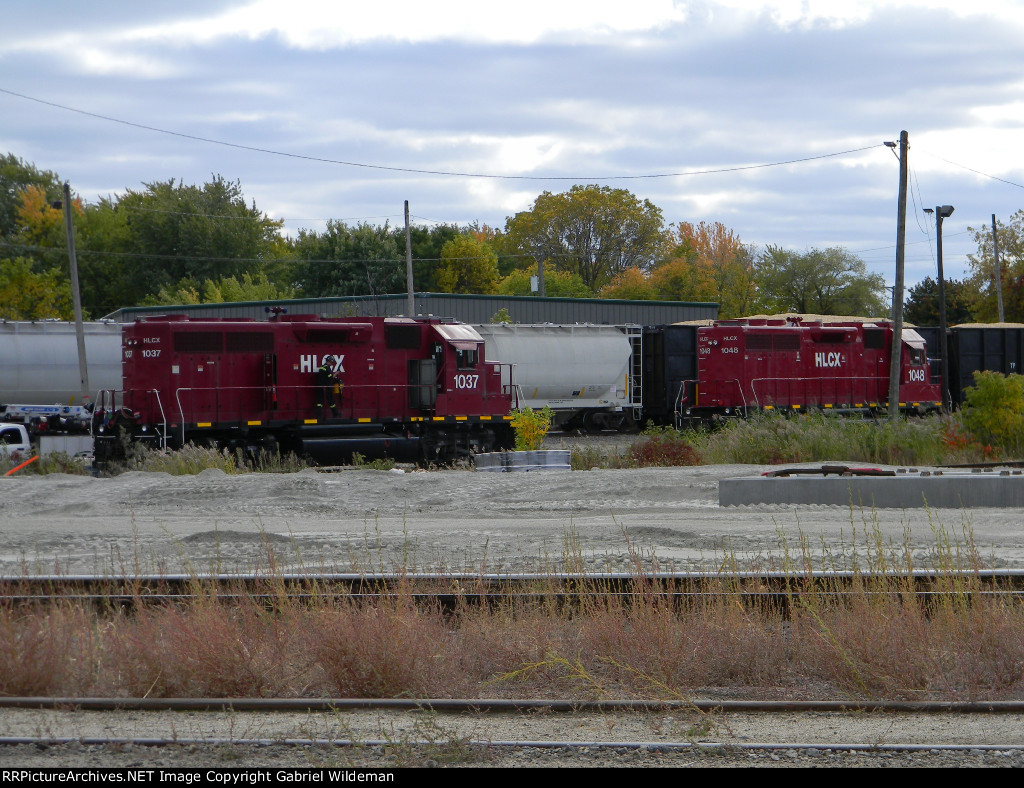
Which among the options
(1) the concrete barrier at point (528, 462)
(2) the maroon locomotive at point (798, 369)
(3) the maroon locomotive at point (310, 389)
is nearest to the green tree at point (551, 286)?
(2) the maroon locomotive at point (798, 369)

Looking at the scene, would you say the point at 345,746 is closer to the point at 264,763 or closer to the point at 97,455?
the point at 264,763

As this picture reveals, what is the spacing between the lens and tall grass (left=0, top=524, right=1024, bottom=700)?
24.8 ft

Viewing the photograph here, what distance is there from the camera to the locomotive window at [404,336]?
26.2 meters

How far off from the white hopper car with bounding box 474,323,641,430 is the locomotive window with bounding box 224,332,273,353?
950 cm

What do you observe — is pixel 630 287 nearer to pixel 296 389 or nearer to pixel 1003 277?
pixel 1003 277

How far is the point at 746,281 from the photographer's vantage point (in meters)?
82.2

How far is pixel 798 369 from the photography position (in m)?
34.9

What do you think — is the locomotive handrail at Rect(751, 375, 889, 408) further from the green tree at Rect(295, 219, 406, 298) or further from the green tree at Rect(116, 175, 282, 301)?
the green tree at Rect(116, 175, 282, 301)

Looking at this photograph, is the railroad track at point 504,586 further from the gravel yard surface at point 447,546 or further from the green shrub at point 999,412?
the green shrub at point 999,412

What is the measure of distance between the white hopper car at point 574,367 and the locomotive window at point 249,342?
9.50 m

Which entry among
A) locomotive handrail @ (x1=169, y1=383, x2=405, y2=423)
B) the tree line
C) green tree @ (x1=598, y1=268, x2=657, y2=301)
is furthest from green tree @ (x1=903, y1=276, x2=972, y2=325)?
locomotive handrail @ (x1=169, y1=383, x2=405, y2=423)
